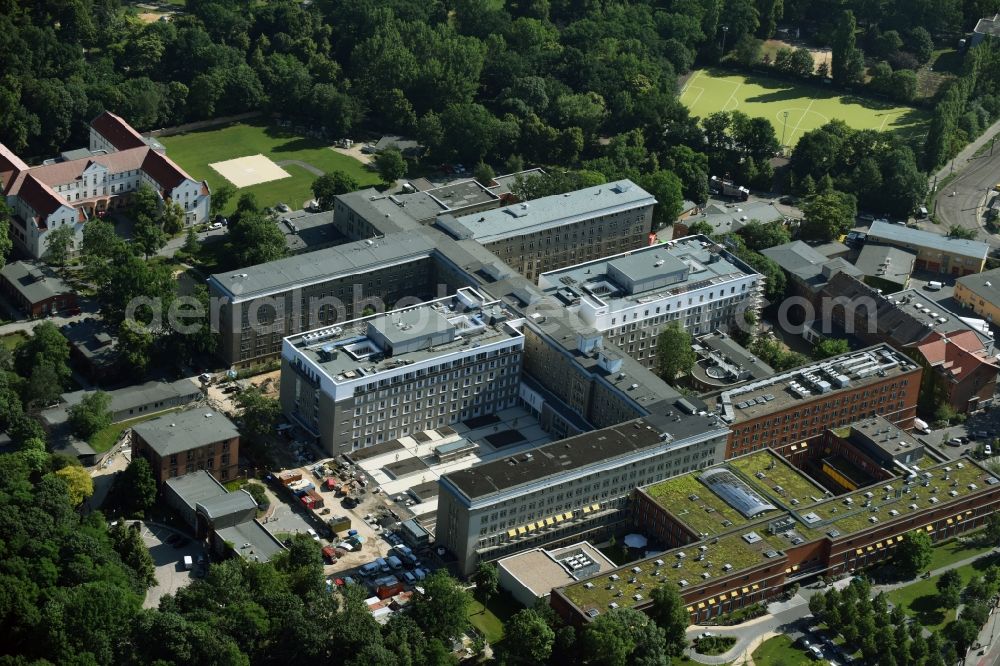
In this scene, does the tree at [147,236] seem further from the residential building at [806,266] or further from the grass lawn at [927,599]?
the grass lawn at [927,599]

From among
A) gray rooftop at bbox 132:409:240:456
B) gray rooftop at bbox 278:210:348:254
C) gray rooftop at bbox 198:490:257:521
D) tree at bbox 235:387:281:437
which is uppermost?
gray rooftop at bbox 278:210:348:254

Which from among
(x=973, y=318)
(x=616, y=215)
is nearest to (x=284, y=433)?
(x=616, y=215)

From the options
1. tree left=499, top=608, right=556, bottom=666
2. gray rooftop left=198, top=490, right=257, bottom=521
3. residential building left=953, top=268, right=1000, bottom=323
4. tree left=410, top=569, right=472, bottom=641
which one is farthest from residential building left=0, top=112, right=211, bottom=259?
residential building left=953, top=268, right=1000, bottom=323

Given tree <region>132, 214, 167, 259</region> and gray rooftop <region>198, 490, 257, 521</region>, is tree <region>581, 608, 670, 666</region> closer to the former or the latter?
gray rooftop <region>198, 490, 257, 521</region>

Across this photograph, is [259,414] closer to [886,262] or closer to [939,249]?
[886,262]

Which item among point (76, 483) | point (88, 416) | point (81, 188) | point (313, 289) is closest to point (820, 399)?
point (313, 289)

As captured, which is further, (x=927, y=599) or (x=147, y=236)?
(x=147, y=236)

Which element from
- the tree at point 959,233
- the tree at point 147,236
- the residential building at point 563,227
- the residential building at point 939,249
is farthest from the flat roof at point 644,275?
the tree at point 147,236
